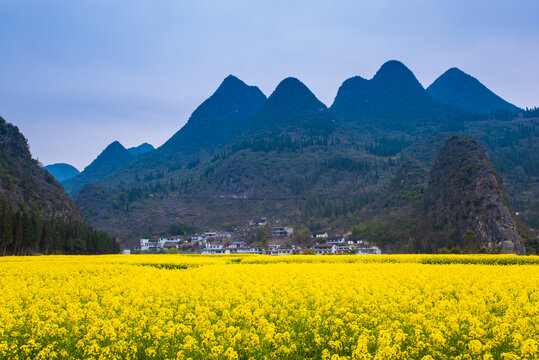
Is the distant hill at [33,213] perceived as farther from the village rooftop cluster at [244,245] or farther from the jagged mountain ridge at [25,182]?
the village rooftop cluster at [244,245]

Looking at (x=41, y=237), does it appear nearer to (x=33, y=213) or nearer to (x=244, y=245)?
(x=33, y=213)

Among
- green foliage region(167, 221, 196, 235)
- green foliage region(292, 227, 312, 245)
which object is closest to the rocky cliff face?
green foliage region(292, 227, 312, 245)

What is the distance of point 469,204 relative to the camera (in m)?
88.6

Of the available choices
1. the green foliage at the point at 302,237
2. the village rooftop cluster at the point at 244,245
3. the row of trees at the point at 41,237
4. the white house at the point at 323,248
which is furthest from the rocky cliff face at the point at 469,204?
the row of trees at the point at 41,237

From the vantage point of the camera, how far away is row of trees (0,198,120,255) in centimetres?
6012

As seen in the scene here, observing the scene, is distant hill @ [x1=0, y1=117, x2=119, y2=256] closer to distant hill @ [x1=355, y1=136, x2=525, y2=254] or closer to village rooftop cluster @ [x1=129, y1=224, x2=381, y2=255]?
village rooftop cluster @ [x1=129, y1=224, x2=381, y2=255]

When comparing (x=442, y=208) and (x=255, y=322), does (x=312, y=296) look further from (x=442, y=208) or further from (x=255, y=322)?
(x=442, y=208)

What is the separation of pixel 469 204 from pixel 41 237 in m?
83.2

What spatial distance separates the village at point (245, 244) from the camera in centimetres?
10806

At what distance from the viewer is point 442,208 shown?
96188 millimetres

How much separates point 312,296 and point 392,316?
340 cm

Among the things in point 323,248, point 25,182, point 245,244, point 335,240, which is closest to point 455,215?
point 323,248

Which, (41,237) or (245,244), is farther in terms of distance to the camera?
(245,244)

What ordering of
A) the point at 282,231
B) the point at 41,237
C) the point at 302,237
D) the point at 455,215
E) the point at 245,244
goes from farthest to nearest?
the point at 282,231 < the point at 245,244 < the point at 302,237 < the point at 455,215 < the point at 41,237
